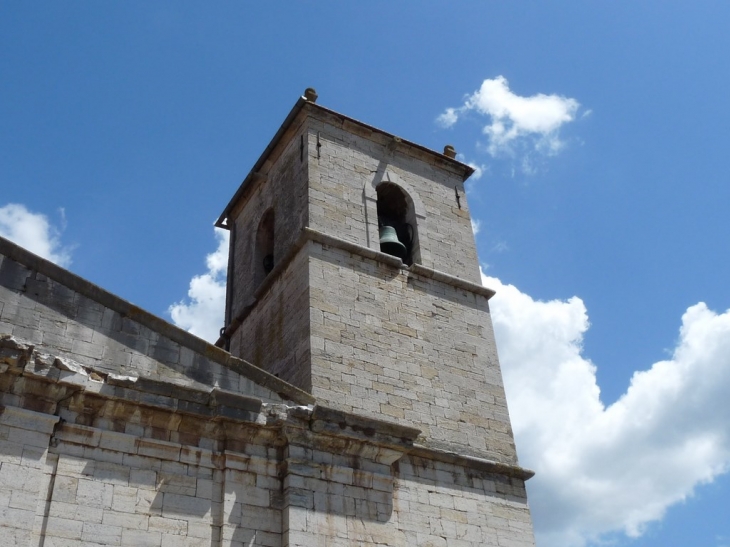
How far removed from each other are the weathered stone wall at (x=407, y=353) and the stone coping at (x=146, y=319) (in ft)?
3.08

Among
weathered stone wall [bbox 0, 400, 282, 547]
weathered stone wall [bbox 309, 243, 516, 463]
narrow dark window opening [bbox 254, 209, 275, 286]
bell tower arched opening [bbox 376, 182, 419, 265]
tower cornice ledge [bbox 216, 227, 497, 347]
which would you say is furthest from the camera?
narrow dark window opening [bbox 254, 209, 275, 286]

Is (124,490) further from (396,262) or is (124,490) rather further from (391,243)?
(391,243)

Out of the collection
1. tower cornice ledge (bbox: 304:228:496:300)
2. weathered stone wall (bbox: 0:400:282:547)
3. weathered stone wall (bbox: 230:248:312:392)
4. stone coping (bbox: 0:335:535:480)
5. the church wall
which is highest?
tower cornice ledge (bbox: 304:228:496:300)

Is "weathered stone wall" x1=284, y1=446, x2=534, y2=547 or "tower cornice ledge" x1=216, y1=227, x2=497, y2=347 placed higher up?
"tower cornice ledge" x1=216, y1=227, x2=497, y2=347

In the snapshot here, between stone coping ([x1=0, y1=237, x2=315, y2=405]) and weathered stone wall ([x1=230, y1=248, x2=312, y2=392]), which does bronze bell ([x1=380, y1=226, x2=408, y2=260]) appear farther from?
stone coping ([x1=0, y1=237, x2=315, y2=405])

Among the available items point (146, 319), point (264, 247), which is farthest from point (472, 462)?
point (264, 247)

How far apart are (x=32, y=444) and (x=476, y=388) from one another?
626 centimetres

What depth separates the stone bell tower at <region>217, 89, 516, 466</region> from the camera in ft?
35.5

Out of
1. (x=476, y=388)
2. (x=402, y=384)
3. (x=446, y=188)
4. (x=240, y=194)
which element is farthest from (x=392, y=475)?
(x=240, y=194)

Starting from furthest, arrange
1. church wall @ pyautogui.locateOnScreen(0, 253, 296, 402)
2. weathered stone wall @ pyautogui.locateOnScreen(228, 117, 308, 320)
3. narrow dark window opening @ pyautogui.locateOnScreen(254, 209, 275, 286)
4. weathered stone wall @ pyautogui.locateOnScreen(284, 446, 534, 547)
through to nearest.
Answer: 1. narrow dark window opening @ pyautogui.locateOnScreen(254, 209, 275, 286)
2. weathered stone wall @ pyautogui.locateOnScreen(228, 117, 308, 320)
3. weathered stone wall @ pyautogui.locateOnScreen(284, 446, 534, 547)
4. church wall @ pyautogui.locateOnScreen(0, 253, 296, 402)

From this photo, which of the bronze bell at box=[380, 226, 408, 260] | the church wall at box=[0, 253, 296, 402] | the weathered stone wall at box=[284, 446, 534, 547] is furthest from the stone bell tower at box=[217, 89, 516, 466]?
the church wall at box=[0, 253, 296, 402]

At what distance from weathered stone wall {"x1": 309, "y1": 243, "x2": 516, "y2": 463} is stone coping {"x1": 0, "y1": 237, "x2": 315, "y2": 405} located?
937mm

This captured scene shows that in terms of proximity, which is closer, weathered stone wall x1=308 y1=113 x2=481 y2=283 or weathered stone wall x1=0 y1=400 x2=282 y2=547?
weathered stone wall x1=0 y1=400 x2=282 y2=547

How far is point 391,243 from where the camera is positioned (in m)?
13.0
